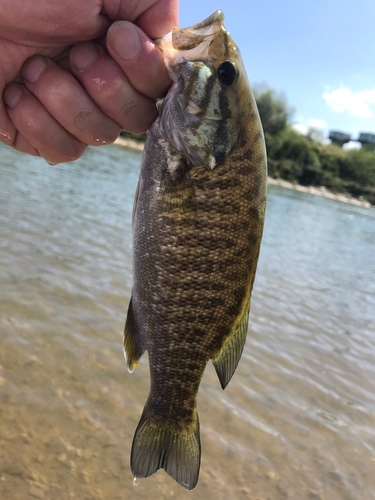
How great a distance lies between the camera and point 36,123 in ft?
6.50

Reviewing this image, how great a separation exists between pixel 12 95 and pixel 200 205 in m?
1.19

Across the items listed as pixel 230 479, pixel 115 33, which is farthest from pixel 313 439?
pixel 115 33

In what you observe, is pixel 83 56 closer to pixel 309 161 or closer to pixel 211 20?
pixel 211 20

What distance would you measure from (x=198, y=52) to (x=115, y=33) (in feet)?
1.26

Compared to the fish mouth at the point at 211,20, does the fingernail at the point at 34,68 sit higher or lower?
lower

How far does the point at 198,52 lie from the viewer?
5.67ft

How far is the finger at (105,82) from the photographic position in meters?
1.84

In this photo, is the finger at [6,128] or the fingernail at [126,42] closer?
the fingernail at [126,42]

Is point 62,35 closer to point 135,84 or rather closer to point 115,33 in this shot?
point 115,33

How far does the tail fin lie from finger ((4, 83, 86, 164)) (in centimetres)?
151

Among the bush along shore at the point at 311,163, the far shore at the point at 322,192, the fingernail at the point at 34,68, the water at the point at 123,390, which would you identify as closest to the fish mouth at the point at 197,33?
the fingernail at the point at 34,68

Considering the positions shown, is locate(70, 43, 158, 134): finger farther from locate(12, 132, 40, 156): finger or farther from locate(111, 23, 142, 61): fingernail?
locate(12, 132, 40, 156): finger

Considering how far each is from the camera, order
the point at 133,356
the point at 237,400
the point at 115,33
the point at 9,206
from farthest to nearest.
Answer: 1. the point at 9,206
2. the point at 237,400
3. the point at 133,356
4. the point at 115,33

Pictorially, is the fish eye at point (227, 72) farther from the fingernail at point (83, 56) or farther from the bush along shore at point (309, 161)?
the bush along shore at point (309, 161)
